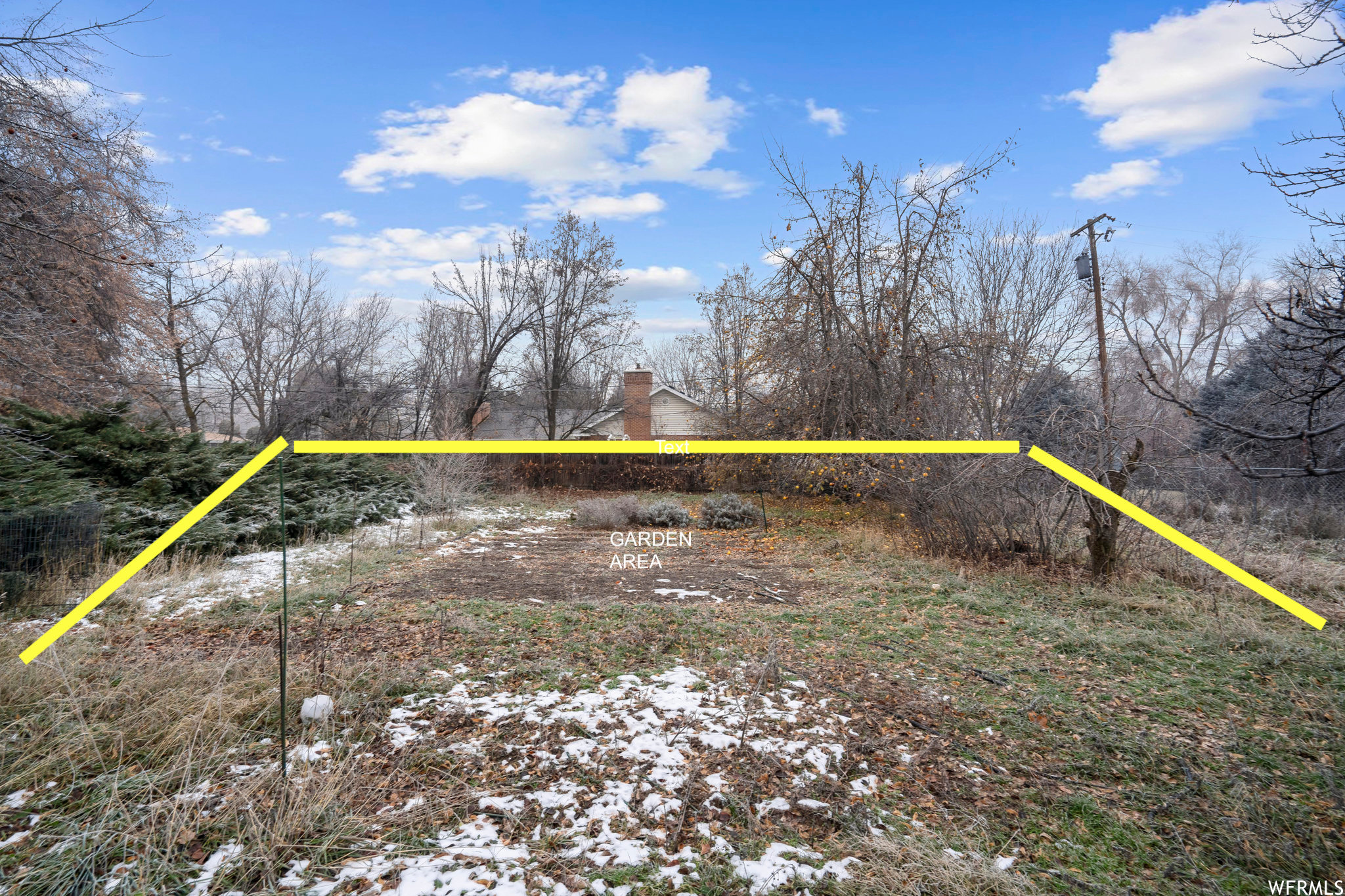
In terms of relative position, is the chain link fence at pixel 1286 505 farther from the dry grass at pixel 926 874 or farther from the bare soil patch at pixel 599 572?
the dry grass at pixel 926 874

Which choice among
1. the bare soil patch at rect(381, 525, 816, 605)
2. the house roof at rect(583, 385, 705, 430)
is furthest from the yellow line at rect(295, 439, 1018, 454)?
the house roof at rect(583, 385, 705, 430)

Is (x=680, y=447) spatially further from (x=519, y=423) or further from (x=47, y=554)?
(x=519, y=423)

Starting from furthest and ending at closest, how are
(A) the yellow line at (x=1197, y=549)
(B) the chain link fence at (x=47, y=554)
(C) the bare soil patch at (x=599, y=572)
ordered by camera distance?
(C) the bare soil patch at (x=599, y=572), (B) the chain link fence at (x=47, y=554), (A) the yellow line at (x=1197, y=549)

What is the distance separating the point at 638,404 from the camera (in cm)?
2873

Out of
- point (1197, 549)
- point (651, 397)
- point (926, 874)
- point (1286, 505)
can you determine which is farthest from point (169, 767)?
point (651, 397)

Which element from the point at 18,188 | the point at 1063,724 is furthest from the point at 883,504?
the point at 18,188

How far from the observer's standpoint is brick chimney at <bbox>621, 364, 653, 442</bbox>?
28.5m

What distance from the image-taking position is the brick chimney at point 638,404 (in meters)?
28.5

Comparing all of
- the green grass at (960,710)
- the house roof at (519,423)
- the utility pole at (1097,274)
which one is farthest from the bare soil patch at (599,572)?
the house roof at (519,423)

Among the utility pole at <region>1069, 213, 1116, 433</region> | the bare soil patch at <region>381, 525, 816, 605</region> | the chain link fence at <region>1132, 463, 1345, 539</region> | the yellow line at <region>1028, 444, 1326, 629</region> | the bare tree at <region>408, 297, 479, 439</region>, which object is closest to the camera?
the yellow line at <region>1028, 444, 1326, 629</region>

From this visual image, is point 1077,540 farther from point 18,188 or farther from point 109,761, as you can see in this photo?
point 18,188

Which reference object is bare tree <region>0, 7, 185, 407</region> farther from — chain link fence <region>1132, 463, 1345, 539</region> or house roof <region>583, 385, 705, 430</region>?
house roof <region>583, 385, 705, 430</region>

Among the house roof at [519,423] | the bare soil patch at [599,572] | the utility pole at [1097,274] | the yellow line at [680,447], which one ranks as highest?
the utility pole at [1097,274]

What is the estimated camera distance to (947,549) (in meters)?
9.64
